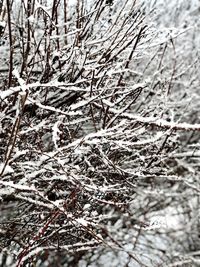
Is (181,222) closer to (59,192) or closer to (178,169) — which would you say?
(178,169)

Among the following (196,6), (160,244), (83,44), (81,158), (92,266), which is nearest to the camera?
(83,44)

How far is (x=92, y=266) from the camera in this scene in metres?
7.01

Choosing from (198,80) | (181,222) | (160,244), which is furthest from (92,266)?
(198,80)

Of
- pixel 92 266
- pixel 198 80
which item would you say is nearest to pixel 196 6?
pixel 198 80

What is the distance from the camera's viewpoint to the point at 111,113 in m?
3.11

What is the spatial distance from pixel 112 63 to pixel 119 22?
309mm

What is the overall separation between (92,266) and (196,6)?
559 cm

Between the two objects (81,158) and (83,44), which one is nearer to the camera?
(83,44)

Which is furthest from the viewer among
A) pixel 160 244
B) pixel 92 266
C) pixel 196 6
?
pixel 196 6

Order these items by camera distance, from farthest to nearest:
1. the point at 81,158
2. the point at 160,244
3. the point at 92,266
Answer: the point at 160,244 → the point at 92,266 → the point at 81,158

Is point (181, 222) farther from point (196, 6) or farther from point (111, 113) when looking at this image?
point (111, 113)

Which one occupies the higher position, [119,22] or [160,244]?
[119,22]

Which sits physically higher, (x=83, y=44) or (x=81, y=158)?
(x=83, y=44)

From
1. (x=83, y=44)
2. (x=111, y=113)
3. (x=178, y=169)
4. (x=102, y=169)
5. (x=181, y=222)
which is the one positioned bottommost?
(x=181, y=222)
